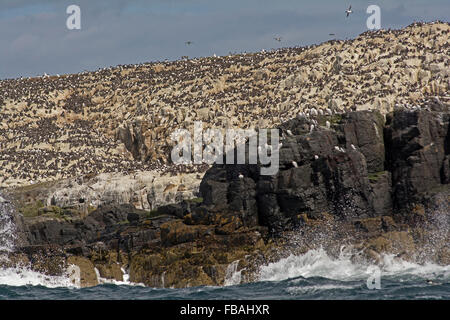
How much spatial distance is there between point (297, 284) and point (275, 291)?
223 centimetres

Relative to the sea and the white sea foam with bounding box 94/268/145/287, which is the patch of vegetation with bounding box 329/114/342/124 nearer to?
the sea

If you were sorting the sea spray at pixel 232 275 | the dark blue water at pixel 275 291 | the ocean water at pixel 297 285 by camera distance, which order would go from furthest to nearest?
the sea spray at pixel 232 275 → the ocean water at pixel 297 285 → the dark blue water at pixel 275 291

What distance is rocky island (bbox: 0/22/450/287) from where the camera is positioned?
49.1 m

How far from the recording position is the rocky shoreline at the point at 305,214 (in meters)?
48.0

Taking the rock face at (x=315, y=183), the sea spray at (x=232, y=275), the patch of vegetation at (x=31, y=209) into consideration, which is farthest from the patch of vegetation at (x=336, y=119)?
the patch of vegetation at (x=31, y=209)

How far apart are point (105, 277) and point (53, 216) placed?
2000 centimetres

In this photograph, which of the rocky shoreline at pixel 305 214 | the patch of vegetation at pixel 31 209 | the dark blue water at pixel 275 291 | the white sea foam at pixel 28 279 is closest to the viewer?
the dark blue water at pixel 275 291

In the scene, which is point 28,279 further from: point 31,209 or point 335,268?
point 31,209

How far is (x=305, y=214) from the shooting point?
50312mm

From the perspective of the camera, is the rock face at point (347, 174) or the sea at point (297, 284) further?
the rock face at point (347, 174)

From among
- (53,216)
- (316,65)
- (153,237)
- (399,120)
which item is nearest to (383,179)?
(399,120)

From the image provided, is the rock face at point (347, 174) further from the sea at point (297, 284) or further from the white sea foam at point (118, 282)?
the white sea foam at point (118, 282)

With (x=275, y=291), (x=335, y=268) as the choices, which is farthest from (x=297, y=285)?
(x=335, y=268)
